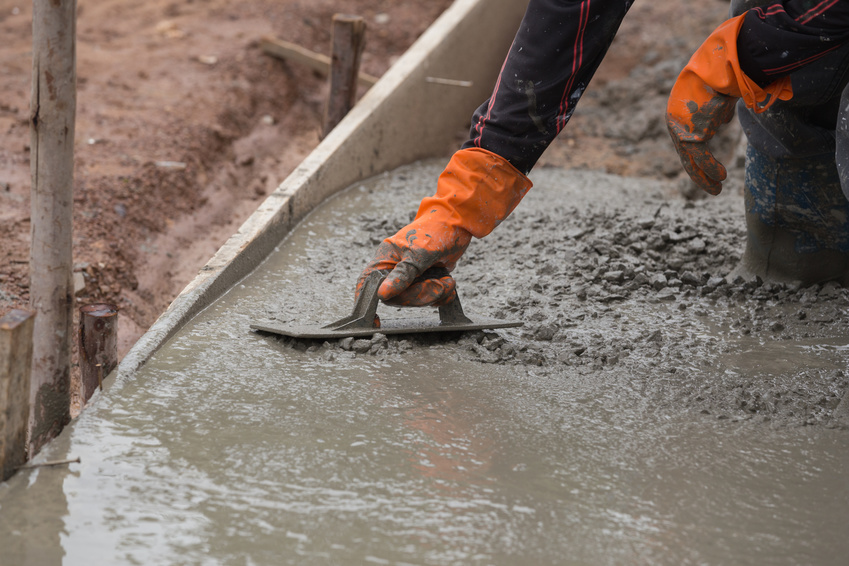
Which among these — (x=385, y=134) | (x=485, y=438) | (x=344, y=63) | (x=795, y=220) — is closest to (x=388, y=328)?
(x=485, y=438)

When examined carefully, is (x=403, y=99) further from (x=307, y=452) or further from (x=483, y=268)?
(x=307, y=452)

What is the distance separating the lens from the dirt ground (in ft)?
13.6

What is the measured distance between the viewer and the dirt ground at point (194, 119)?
4152mm

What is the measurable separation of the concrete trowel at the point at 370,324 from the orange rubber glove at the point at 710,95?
810mm

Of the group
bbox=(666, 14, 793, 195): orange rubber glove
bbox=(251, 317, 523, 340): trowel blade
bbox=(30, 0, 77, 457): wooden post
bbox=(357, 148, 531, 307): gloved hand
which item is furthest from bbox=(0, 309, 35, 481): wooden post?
bbox=(666, 14, 793, 195): orange rubber glove

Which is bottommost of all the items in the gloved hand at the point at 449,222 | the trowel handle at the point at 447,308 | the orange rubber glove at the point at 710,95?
the trowel handle at the point at 447,308

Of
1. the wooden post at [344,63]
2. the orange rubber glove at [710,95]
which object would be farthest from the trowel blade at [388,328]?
the wooden post at [344,63]

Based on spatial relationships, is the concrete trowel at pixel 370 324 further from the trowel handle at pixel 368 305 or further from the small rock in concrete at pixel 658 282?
the small rock in concrete at pixel 658 282

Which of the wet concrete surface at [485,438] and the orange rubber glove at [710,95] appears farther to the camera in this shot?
the orange rubber glove at [710,95]

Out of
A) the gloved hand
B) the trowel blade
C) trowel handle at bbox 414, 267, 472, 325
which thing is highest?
the gloved hand

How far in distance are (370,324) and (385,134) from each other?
7.60ft

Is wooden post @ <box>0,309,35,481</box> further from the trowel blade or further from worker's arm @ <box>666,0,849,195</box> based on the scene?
worker's arm @ <box>666,0,849,195</box>

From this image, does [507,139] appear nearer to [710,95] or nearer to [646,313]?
[710,95]

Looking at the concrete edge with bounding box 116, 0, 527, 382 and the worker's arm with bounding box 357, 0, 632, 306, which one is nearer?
the worker's arm with bounding box 357, 0, 632, 306
